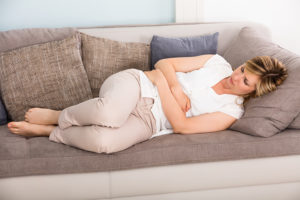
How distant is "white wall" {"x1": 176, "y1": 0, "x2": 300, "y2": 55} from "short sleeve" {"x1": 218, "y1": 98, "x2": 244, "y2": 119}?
100cm

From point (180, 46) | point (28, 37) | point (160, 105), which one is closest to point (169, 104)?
point (160, 105)

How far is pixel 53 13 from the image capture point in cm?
248

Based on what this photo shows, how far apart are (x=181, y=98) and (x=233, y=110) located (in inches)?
11.7

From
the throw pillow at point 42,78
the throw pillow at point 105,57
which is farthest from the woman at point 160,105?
the throw pillow at point 105,57

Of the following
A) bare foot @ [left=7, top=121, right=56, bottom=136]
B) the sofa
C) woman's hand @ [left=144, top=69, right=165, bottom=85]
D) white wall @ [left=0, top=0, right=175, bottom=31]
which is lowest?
the sofa

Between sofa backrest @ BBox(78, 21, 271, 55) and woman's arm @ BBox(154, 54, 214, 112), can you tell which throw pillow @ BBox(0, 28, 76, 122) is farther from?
woman's arm @ BBox(154, 54, 214, 112)

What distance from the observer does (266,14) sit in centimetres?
272

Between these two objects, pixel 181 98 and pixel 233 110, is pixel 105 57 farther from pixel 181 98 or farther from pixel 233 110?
pixel 233 110

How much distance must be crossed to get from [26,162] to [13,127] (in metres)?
0.30

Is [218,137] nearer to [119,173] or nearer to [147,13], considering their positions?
[119,173]

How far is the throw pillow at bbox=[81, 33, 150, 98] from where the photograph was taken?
2137 mm

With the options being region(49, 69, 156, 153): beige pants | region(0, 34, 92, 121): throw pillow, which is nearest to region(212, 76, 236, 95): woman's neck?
region(49, 69, 156, 153): beige pants

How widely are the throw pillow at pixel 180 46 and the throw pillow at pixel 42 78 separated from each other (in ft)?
1.64

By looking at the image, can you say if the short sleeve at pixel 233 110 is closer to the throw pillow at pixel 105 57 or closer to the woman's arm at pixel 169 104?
the woman's arm at pixel 169 104
